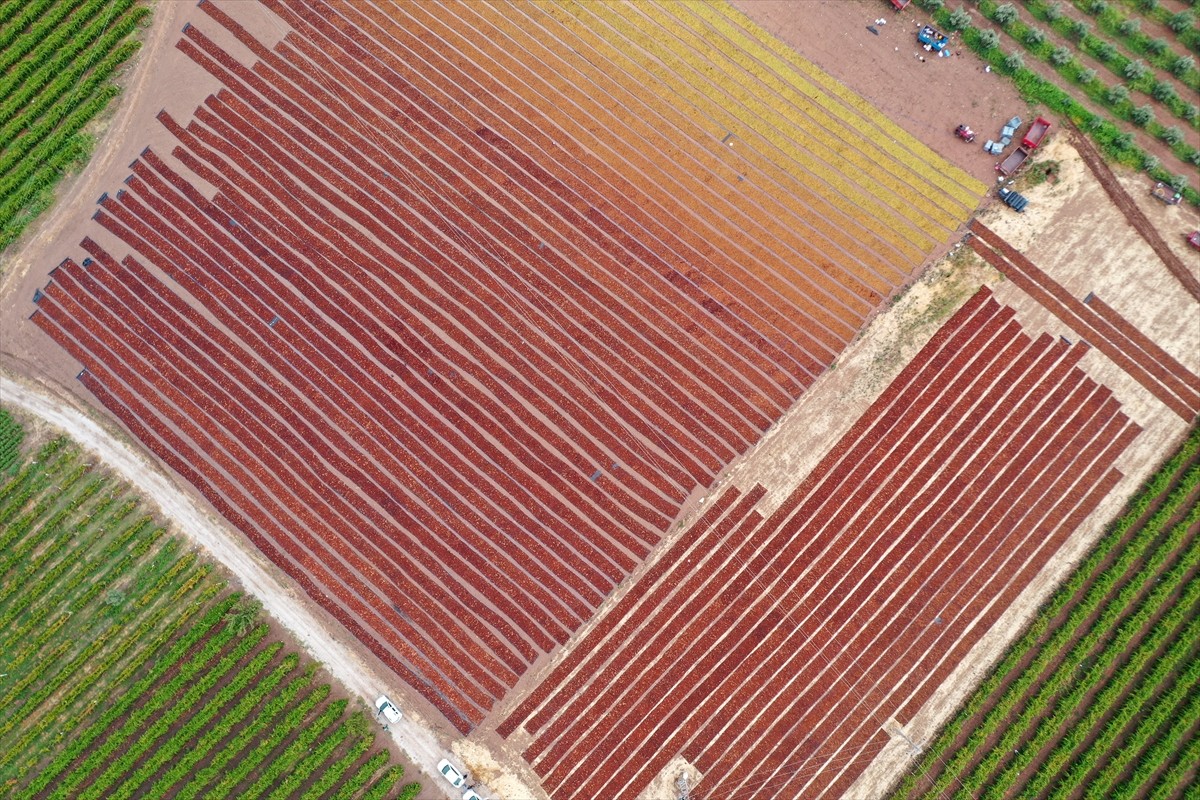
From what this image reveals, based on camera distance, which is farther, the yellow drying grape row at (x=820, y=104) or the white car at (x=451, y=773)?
the yellow drying grape row at (x=820, y=104)

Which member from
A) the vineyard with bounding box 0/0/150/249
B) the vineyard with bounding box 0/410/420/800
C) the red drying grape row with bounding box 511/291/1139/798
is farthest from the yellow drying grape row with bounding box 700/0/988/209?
the vineyard with bounding box 0/410/420/800

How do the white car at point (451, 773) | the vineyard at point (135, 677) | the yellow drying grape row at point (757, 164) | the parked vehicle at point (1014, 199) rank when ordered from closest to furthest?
1. the white car at point (451, 773)
2. the vineyard at point (135, 677)
3. the parked vehicle at point (1014, 199)
4. the yellow drying grape row at point (757, 164)

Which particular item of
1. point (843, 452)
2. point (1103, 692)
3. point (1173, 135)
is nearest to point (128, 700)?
point (843, 452)

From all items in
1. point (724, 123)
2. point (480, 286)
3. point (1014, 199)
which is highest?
point (1014, 199)

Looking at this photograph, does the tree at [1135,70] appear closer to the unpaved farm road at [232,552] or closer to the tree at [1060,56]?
the tree at [1060,56]

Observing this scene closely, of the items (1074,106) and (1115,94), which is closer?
(1115,94)

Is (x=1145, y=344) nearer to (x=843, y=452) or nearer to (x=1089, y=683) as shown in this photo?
(x=843, y=452)

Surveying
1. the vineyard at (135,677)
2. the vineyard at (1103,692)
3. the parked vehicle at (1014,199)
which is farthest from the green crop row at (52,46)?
the vineyard at (1103,692)

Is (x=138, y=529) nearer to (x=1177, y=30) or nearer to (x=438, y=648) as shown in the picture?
(x=438, y=648)
